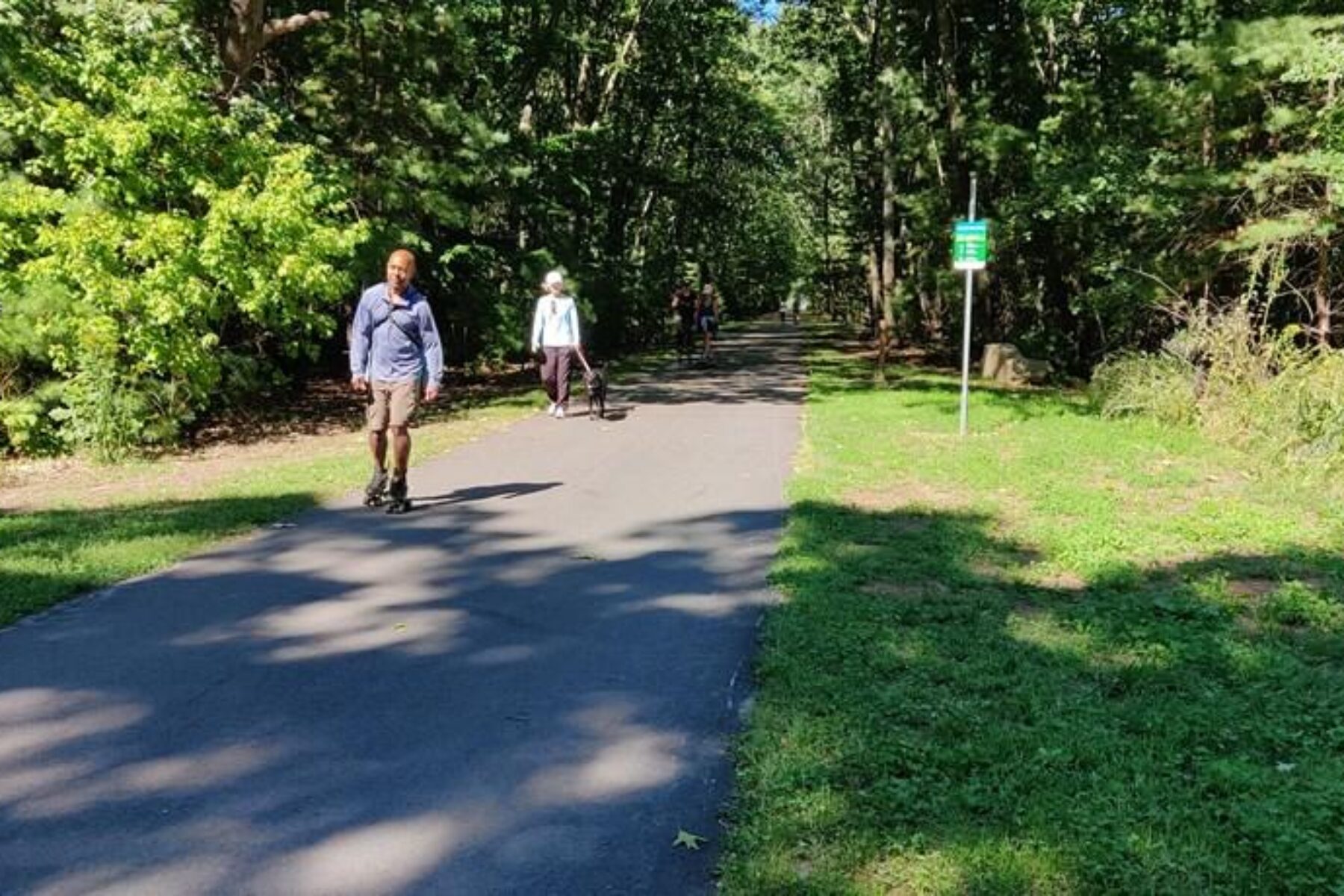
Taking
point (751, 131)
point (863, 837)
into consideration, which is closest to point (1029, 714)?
point (863, 837)

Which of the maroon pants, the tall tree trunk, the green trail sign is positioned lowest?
the maroon pants

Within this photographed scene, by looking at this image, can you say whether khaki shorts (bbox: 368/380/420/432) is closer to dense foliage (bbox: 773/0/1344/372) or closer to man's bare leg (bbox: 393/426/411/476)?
man's bare leg (bbox: 393/426/411/476)

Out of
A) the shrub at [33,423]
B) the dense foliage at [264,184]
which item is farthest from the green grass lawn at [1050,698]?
the shrub at [33,423]

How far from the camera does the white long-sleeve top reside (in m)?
14.8

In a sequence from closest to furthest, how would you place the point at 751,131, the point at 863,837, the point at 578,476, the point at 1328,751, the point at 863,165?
the point at 863,837 < the point at 1328,751 < the point at 578,476 < the point at 863,165 < the point at 751,131

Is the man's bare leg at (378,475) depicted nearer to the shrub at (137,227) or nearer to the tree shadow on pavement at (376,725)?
the tree shadow on pavement at (376,725)

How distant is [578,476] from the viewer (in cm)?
1032

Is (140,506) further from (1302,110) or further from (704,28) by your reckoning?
(704,28)

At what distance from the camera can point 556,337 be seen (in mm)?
14828

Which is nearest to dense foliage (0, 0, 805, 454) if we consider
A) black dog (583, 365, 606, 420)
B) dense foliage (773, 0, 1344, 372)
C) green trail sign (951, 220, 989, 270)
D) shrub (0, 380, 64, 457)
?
shrub (0, 380, 64, 457)

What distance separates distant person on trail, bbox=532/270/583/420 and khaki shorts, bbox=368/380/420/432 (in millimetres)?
6466

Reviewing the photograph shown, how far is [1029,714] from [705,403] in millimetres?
13101

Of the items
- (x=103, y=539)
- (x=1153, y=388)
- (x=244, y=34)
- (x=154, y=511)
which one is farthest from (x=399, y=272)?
(x=1153, y=388)

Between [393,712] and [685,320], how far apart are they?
75.3 feet
